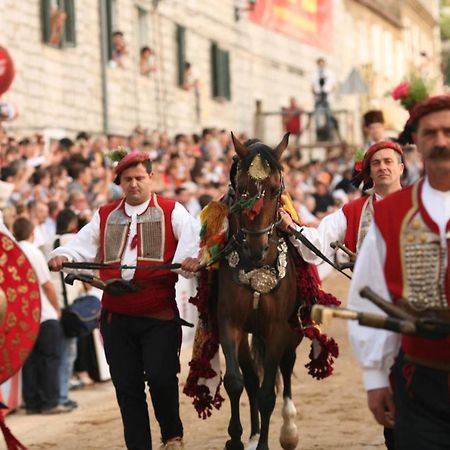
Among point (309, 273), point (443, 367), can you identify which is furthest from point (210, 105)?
point (443, 367)

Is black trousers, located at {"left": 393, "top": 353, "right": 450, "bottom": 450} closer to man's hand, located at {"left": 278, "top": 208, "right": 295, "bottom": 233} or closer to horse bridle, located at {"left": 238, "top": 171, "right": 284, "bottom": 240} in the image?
horse bridle, located at {"left": 238, "top": 171, "right": 284, "bottom": 240}

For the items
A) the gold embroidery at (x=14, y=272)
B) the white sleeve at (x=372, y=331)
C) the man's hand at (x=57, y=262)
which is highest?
the man's hand at (x=57, y=262)

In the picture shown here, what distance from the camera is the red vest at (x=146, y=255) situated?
9.02 m

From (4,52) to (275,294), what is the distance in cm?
724

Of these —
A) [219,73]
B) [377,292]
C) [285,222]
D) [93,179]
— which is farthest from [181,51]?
[377,292]

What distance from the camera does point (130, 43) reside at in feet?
101

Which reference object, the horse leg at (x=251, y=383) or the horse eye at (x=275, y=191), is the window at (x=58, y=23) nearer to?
the horse leg at (x=251, y=383)

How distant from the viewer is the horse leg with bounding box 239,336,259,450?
9.76 m

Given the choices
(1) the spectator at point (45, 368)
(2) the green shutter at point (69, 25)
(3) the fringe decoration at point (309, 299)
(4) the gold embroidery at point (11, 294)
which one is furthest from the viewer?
(2) the green shutter at point (69, 25)

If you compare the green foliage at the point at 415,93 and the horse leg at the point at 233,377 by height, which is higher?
the green foliage at the point at 415,93

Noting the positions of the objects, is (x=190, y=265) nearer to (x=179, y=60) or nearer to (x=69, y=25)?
(x=69, y=25)

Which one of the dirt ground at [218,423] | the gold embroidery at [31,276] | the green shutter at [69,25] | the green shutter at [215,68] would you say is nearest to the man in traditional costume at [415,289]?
the gold embroidery at [31,276]

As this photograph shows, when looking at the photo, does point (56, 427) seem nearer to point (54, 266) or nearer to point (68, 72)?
point (54, 266)

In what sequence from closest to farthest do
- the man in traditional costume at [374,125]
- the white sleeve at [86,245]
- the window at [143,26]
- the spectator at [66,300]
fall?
the white sleeve at [86,245]
the man in traditional costume at [374,125]
the spectator at [66,300]
the window at [143,26]
